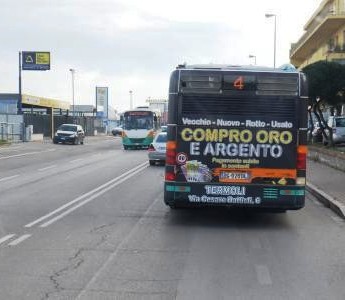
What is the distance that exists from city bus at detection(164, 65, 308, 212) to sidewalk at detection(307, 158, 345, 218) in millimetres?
2380

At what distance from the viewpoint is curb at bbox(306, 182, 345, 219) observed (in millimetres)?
13488

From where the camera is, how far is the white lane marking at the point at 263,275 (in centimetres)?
732

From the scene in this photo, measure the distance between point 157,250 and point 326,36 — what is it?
6245 centimetres

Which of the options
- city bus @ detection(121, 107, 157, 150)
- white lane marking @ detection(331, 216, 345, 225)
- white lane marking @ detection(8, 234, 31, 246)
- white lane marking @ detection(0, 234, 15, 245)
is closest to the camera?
white lane marking @ detection(8, 234, 31, 246)

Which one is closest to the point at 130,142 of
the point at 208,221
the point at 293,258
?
the point at 208,221

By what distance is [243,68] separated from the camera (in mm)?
11734

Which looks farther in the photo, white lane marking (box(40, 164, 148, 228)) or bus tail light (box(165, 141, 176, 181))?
white lane marking (box(40, 164, 148, 228))

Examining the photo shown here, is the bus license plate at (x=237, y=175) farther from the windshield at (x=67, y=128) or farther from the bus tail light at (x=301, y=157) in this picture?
the windshield at (x=67, y=128)

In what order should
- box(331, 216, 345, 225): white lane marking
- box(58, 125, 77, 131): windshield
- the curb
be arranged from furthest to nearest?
box(58, 125, 77, 131): windshield
the curb
box(331, 216, 345, 225): white lane marking

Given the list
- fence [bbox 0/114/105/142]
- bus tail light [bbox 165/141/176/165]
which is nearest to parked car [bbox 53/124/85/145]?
fence [bbox 0/114/105/142]

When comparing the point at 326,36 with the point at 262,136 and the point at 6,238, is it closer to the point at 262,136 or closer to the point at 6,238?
the point at 262,136

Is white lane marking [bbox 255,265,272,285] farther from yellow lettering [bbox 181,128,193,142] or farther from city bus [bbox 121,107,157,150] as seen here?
city bus [bbox 121,107,157,150]

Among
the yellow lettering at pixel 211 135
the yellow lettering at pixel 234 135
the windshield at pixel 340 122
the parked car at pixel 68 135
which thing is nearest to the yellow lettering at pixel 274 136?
the yellow lettering at pixel 234 135

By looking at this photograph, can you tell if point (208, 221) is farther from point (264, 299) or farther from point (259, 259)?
point (264, 299)
